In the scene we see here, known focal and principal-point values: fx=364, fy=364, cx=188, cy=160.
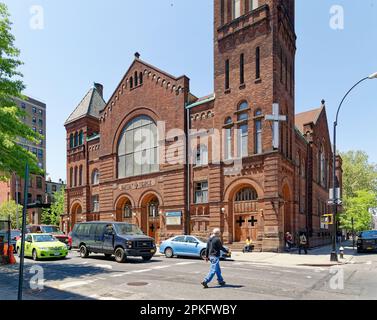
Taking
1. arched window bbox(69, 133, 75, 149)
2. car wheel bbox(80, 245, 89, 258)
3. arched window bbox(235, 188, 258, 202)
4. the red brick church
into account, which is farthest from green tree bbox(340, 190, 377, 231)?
car wheel bbox(80, 245, 89, 258)

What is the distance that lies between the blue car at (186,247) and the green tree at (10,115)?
9.54 meters

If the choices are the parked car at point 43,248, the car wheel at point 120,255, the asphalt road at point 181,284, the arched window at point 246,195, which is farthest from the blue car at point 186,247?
the arched window at point 246,195

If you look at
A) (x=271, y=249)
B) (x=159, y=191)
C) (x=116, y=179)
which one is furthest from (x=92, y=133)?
(x=271, y=249)

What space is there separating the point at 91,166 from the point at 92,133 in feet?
13.3

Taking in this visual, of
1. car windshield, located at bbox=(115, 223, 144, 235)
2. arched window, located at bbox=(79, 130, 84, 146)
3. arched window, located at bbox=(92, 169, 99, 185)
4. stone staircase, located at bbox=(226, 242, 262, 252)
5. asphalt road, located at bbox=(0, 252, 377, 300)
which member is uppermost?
arched window, located at bbox=(79, 130, 84, 146)

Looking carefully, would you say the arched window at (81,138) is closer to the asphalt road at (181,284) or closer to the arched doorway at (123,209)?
the arched doorway at (123,209)

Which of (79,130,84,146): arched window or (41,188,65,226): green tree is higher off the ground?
(79,130,84,146): arched window

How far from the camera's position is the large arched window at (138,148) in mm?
34500

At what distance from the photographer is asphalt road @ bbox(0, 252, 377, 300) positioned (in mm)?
9953

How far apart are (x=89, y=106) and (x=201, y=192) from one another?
2062 centimetres

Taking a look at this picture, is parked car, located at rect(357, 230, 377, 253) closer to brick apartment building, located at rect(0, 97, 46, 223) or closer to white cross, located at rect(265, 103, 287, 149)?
white cross, located at rect(265, 103, 287, 149)

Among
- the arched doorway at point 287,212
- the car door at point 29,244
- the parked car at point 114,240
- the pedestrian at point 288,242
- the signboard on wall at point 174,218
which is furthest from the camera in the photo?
the signboard on wall at point 174,218

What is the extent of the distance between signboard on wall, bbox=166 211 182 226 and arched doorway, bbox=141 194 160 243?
2533mm

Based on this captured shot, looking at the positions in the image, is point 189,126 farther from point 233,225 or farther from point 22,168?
point 22,168
